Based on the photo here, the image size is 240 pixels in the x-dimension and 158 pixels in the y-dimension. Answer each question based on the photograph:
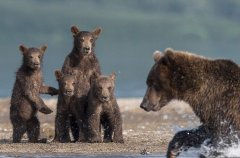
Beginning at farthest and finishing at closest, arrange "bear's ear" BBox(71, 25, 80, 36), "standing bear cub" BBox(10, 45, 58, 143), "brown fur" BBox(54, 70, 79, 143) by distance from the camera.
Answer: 1. "bear's ear" BBox(71, 25, 80, 36)
2. "standing bear cub" BBox(10, 45, 58, 143)
3. "brown fur" BBox(54, 70, 79, 143)

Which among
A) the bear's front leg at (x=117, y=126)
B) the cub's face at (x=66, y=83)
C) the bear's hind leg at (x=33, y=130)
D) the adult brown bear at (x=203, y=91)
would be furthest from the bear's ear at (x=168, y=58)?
the bear's hind leg at (x=33, y=130)

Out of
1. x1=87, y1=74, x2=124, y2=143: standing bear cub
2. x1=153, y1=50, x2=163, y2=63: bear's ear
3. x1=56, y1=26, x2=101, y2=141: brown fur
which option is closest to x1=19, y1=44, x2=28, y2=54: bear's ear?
x1=56, y1=26, x2=101, y2=141: brown fur

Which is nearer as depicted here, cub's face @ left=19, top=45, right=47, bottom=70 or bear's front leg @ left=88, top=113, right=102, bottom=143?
bear's front leg @ left=88, top=113, right=102, bottom=143

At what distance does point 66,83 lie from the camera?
547 inches

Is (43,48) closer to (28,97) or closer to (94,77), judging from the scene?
(28,97)

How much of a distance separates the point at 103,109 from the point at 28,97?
1.45 metres

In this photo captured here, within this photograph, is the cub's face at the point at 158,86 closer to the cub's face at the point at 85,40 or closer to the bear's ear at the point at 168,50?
the bear's ear at the point at 168,50

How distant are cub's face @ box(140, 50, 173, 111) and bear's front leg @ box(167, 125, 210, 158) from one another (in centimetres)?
47

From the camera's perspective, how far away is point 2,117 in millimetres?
30969

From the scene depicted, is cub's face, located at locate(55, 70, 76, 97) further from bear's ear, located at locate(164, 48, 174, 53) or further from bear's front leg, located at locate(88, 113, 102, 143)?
bear's ear, located at locate(164, 48, 174, 53)

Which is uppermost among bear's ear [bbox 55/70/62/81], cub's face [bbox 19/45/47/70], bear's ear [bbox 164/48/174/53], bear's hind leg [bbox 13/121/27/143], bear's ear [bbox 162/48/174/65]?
cub's face [bbox 19/45/47/70]

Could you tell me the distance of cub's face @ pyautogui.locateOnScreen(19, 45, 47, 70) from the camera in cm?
1419

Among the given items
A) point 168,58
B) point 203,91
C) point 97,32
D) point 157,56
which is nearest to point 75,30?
point 97,32

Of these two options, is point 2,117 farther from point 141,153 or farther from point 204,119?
point 204,119
